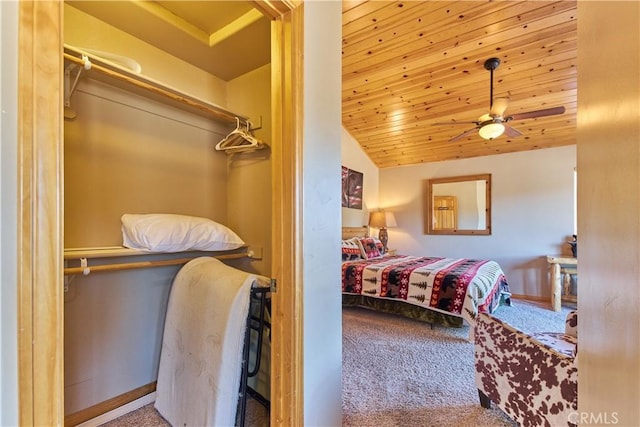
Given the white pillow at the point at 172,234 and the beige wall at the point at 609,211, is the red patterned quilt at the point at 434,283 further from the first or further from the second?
the beige wall at the point at 609,211

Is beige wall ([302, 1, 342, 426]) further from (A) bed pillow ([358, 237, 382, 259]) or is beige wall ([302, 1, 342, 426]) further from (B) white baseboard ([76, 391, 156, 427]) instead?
(A) bed pillow ([358, 237, 382, 259])

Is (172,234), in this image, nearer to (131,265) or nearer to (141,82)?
(131,265)

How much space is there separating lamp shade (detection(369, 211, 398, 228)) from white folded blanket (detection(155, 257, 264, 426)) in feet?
13.3

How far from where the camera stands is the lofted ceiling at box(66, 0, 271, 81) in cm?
152

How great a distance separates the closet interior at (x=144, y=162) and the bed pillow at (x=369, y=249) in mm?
2580

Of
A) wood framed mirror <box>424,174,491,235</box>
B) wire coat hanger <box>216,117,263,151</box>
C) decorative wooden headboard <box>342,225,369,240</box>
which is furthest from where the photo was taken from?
decorative wooden headboard <box>342,225,369,240</box>

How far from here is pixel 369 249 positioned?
14.4 feet

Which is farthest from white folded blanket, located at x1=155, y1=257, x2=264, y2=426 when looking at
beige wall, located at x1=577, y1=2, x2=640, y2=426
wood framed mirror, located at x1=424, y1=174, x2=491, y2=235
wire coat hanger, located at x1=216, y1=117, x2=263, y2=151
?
wood framed mirror, located at x1=424, y1=174, x2=491, y2=235

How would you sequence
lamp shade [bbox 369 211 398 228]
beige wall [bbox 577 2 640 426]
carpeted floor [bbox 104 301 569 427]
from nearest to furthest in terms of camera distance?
beige wall [bbox 577 2 640 426]
carpeted floor [bbox 104 301 569 427]
lamp shade [bbox 369 211 398 228]

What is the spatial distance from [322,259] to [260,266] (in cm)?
74

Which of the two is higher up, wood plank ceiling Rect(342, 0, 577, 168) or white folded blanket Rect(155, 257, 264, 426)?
wood plank ceiling Rect(342, 0, 577, 168)

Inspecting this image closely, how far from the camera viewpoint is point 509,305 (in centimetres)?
405

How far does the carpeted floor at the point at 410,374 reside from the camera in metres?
1.73

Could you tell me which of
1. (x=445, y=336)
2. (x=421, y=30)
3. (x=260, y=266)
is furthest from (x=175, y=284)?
(x=421, y=30)
